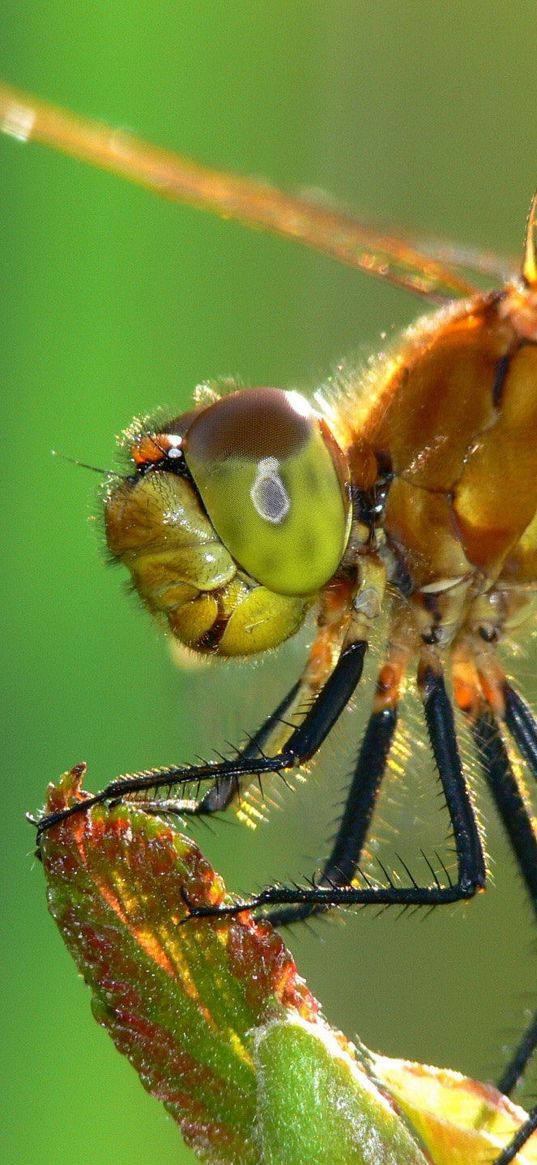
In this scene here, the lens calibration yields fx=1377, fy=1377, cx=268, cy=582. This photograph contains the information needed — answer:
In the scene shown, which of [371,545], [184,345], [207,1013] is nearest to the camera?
[207,1013]

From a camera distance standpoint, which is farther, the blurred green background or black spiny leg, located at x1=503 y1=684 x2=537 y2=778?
the blurred green background

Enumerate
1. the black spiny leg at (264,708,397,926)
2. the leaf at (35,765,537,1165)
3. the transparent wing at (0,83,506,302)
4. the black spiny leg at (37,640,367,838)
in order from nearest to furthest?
the leaf at (35,765,537,1165) < the black spiny leg at (37,640,367,838) < the transparent wing at (0,83,506,302) < the black spiny leg at (264,708,397,926)

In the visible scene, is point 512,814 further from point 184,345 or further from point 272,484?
point 184,345

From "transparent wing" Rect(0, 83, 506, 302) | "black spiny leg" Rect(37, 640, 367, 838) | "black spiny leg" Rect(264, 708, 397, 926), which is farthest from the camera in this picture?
"black spiny leg" Rect(264, 708, 397, 926)

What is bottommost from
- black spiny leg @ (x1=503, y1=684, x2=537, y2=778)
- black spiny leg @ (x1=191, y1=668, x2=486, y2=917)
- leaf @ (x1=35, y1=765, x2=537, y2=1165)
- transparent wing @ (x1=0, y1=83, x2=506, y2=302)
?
leaf @ (x1=35, y1=765, x2=537, y2=1165)

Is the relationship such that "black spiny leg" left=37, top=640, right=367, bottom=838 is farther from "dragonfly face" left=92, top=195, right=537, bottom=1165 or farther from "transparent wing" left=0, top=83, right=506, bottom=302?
"transparent wing" left=0, top=83, right=506, bottom=302

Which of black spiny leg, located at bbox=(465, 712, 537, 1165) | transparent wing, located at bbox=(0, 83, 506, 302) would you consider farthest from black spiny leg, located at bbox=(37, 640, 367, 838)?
transparent wing, located at bbox=(0, 83, 506, 302)

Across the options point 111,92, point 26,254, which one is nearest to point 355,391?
point 26,254

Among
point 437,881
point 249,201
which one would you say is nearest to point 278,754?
point 437,881

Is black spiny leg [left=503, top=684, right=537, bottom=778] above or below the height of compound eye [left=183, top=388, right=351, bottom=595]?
below
